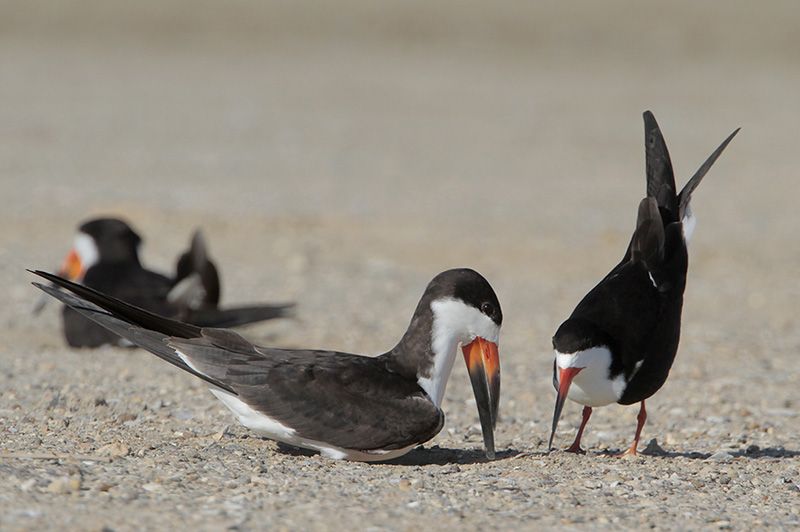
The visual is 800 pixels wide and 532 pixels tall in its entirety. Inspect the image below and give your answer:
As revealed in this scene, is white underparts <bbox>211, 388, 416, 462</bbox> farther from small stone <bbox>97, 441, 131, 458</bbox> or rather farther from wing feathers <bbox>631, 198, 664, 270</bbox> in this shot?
wing feathers <bbox>631, 198, 664, 270</bbox>

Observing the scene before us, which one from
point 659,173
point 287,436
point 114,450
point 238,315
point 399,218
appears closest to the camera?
point 114,450

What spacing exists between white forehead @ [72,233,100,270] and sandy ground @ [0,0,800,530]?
0.60 metres

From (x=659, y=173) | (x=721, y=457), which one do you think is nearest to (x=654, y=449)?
(x=721, y=457)

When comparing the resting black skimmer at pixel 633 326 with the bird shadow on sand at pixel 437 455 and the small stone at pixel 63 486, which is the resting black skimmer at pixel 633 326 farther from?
the small stone at pixel 63 486

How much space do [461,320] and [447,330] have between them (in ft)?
0.25

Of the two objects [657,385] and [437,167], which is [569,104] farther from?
[657,385]

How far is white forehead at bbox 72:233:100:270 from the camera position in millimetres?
9648

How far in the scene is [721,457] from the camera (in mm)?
5941

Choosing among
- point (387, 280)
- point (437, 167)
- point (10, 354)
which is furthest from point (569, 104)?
point (10, 354)

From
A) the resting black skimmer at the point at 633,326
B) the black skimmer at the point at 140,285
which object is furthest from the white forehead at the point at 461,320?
the black skimmer at the point at 140,285

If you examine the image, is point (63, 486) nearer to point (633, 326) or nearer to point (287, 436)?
point (287, 436)

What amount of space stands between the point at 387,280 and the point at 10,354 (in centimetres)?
417

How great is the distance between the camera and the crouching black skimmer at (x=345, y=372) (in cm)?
520

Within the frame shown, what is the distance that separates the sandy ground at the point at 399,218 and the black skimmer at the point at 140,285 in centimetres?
29
